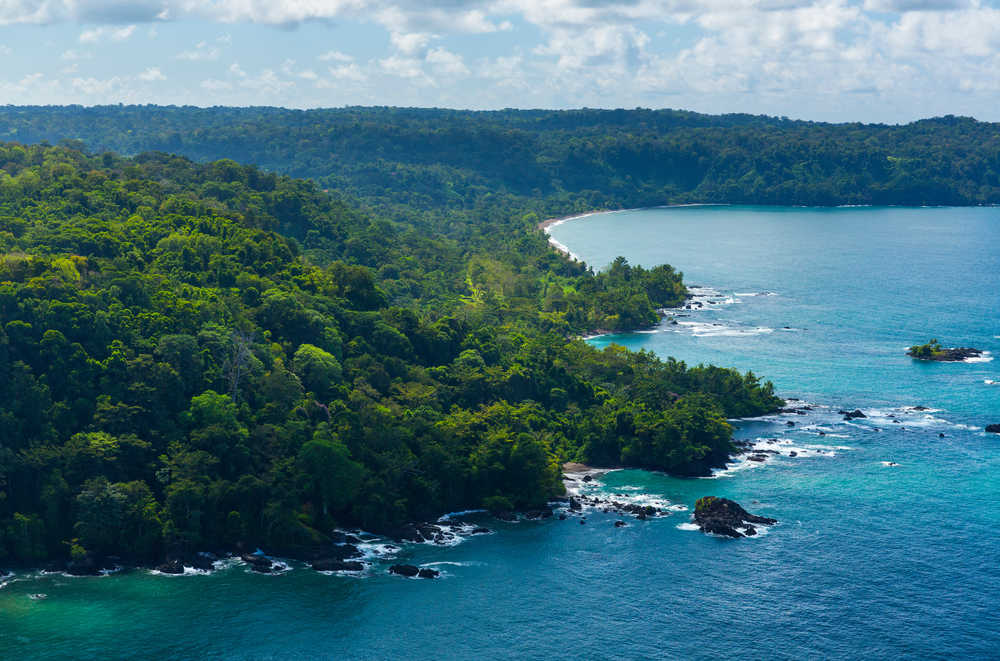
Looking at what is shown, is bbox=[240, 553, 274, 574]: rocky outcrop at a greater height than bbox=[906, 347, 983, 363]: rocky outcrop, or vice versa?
bbox=[906, 347, 983, 363]: rocky outcrop

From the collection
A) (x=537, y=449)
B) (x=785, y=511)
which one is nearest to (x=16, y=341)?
(x=537, y=449)

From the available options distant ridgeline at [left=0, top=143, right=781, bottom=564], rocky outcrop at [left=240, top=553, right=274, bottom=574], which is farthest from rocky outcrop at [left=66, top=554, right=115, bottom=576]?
rocky outcrop at [left=240, top=553, right=274, bottom=574]

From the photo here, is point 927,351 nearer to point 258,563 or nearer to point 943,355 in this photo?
point 943,355

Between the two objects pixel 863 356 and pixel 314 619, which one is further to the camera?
pixel 863 356

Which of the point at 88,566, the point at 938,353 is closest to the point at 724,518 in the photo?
the point at 88,566

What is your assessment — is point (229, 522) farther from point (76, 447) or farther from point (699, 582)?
point (699, 582)

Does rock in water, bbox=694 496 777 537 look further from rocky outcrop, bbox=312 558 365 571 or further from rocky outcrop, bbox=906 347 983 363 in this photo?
rocky outcrop, bbox=906 347 983 363

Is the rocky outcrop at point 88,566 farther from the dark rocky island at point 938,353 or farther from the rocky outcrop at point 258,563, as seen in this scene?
the dark rocky island at point 938,353
